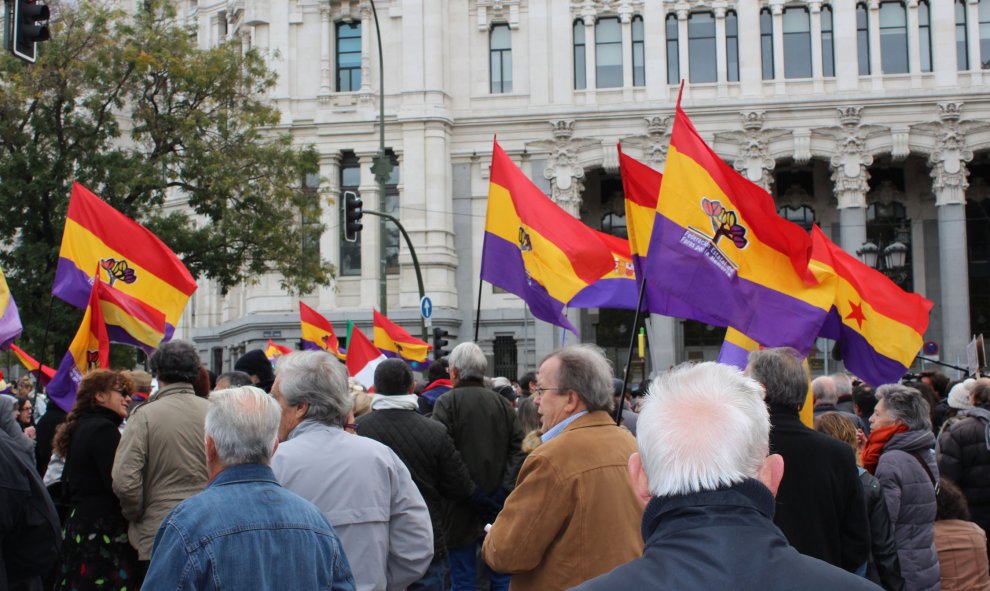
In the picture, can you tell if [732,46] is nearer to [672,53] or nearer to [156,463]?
[672,53]

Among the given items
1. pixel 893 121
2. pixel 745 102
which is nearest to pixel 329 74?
pixel 745 102

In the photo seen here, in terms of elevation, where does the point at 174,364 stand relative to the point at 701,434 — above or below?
above

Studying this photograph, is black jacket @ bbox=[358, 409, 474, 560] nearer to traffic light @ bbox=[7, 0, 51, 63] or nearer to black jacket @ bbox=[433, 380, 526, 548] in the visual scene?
black jacket @ bbox=[433, 380, 526, 548]

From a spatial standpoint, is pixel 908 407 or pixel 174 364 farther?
pixel 908 407

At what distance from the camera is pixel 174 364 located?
6.45 metres

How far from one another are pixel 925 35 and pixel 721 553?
38.7 m

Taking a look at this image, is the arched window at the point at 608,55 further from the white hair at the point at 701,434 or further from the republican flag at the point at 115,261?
the white hair at the point at 701,434

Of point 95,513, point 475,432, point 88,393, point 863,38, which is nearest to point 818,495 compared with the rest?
point 475,432

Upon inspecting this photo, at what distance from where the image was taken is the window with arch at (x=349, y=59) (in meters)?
39.2

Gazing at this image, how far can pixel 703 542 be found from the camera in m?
2.37

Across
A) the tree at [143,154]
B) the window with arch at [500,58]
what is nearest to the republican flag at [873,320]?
the tree at [143,154]

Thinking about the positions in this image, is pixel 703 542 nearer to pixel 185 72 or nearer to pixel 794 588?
pixel 794 588

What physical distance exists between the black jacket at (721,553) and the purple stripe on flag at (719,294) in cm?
503

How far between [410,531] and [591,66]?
112 feet
